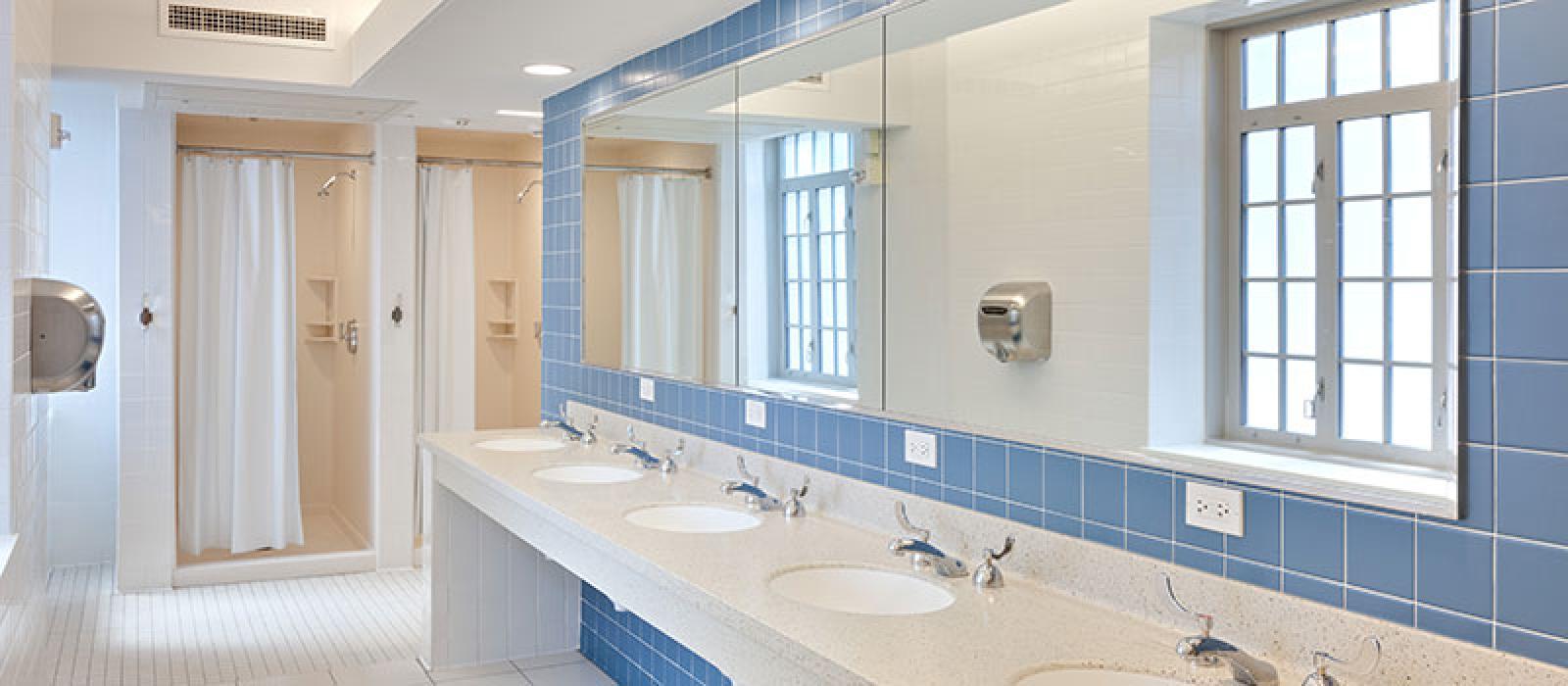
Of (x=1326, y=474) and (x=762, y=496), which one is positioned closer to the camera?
(x=1326, y=474)

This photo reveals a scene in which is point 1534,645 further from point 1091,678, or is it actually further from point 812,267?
point 812,267

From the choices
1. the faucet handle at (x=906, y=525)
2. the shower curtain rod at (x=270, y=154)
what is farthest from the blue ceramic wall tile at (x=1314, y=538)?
the shower curtain rod at (x=270, y=154)

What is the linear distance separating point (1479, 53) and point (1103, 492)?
0.90 metres

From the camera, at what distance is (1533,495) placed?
4.72 ft

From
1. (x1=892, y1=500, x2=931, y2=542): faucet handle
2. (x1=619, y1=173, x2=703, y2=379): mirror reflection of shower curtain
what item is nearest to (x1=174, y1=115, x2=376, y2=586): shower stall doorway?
(x1=619, y1=173, x2=703, y2=379): mirror reflection of shower curtain

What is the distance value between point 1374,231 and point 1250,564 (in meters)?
0.52

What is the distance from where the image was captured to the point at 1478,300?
4.89 ft

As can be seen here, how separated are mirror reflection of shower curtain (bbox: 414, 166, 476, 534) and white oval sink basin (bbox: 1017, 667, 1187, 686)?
484cm

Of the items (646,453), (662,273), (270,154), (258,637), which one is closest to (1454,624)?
(646,453)

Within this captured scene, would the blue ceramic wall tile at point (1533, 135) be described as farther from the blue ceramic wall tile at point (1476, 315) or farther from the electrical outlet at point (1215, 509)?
the electrical outlet at point (1215, 509)

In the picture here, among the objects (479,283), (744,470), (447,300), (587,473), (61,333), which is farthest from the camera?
(479,283)

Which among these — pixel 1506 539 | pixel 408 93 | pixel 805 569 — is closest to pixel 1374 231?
pixel 1506 539

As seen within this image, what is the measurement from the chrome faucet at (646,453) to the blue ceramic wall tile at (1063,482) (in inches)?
60.9

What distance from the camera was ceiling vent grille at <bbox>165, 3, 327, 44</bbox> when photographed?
4.38 metres
